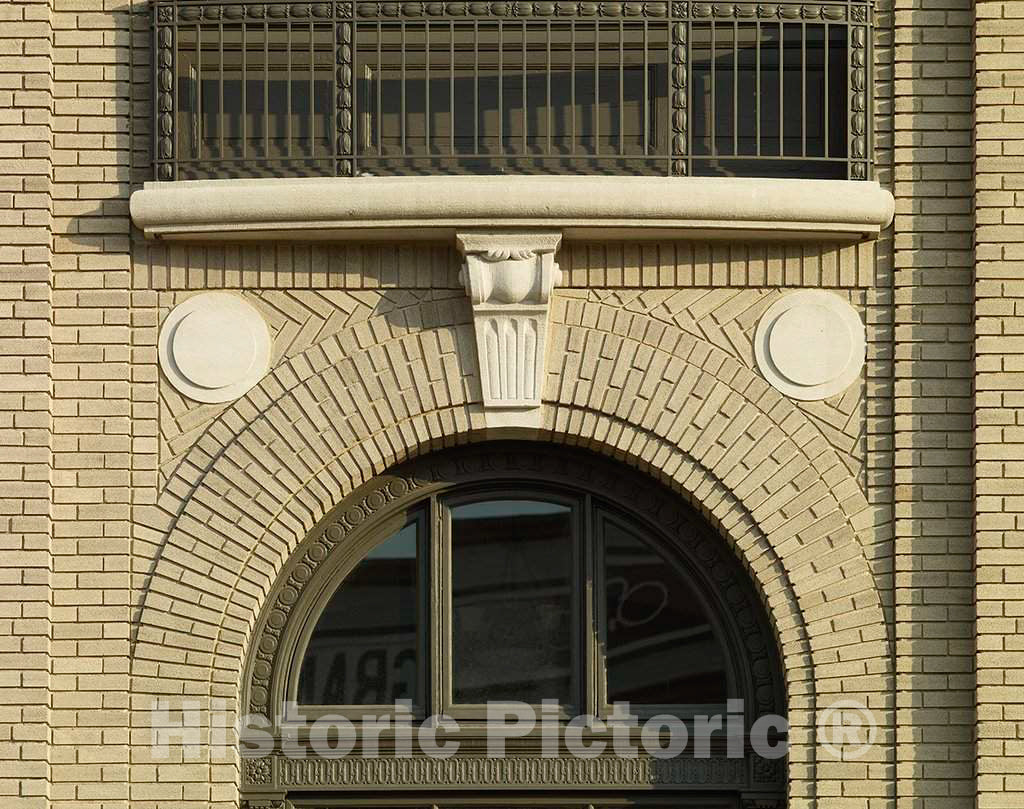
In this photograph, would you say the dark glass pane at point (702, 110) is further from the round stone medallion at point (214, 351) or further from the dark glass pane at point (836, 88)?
the round stone medallion at point (214, 351)

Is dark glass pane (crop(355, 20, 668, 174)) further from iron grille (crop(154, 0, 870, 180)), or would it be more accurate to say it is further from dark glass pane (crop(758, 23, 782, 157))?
dark glass pane (crop(758, 23, 782, 157))

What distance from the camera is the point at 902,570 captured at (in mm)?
8914

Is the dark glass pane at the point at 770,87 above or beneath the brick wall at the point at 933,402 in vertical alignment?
above

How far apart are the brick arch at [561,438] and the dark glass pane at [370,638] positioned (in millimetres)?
433

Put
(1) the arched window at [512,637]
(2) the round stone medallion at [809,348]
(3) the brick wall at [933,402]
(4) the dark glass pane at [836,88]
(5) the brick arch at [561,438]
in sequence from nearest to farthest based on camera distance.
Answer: (3) the brick wall at [933,402], (5) the brick arch at [561,438], (2) the round stone medallion at [809,348], (1) the arched window at [512,637], (4) the dark glass pane at [836,88]

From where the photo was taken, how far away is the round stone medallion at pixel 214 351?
912 centimetres

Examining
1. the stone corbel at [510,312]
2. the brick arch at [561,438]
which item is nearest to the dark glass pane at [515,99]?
the stone corbel at [510,312]

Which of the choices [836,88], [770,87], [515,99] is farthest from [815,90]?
[515,99]

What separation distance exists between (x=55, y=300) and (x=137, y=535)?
1203 mm

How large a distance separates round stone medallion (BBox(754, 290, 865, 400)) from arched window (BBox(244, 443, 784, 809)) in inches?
32.4

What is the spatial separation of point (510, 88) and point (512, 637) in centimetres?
269

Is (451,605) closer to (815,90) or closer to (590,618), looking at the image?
(590,618)

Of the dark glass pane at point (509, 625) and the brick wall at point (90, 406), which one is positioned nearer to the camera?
the brick wall at point (90, 406)

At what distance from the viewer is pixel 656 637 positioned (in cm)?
934
